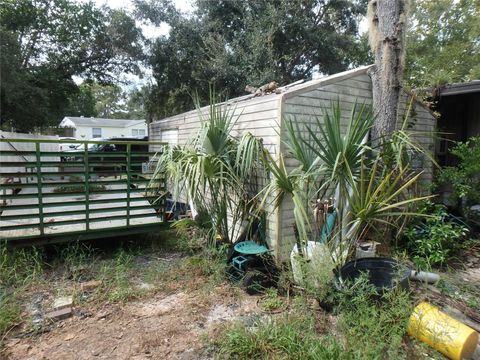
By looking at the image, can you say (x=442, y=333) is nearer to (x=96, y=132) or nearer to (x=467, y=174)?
(x=467, y=174)

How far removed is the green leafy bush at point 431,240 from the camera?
11.9ft

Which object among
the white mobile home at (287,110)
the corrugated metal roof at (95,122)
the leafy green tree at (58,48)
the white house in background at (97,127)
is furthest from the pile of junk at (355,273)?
the corrugated metal roof at (95,122)

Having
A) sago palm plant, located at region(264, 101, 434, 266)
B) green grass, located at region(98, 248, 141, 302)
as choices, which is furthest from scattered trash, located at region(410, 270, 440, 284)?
green grass, located at region(98, 248, 141, 302)

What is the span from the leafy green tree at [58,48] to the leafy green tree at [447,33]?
43.3 ft

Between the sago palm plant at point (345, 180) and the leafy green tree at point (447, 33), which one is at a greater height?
the leafy green tree at point (447, 33)

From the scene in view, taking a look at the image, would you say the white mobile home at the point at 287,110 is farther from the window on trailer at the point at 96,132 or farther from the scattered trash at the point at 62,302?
the window on trailer at the point at 96,132

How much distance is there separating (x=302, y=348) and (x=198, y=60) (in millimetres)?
11779

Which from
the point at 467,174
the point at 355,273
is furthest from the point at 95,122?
the point at 355,273

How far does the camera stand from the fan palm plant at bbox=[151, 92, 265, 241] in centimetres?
367

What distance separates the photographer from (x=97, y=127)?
29625 millimetres

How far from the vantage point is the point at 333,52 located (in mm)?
12500

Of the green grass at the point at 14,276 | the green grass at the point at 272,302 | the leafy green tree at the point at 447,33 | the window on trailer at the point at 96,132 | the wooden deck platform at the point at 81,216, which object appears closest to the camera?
the green grass at the point at 14,276

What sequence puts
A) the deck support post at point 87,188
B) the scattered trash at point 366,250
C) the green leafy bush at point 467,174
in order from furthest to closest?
the green leafy bush at point 467,174 → the deck support post at point 87,188 → the scattered trash at point 366,250

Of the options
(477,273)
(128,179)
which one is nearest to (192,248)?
(128,179)
